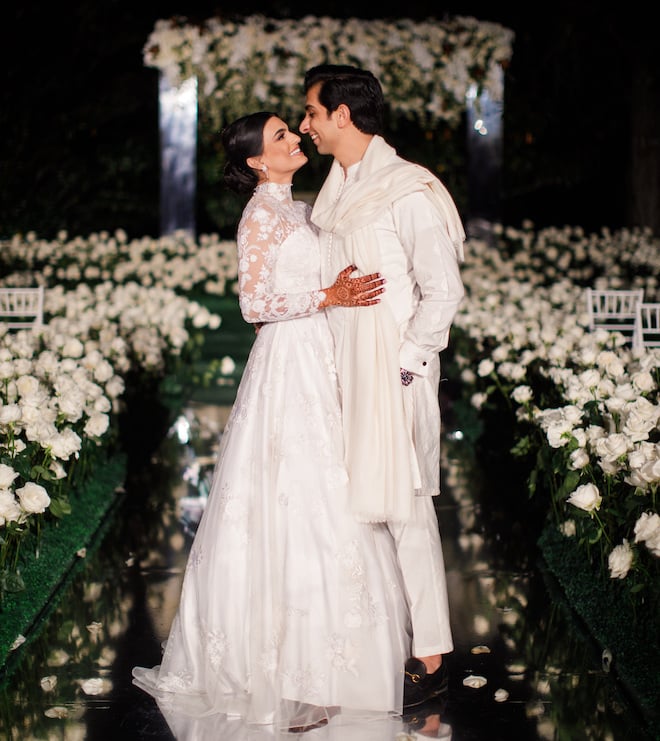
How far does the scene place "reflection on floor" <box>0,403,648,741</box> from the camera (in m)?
3.18

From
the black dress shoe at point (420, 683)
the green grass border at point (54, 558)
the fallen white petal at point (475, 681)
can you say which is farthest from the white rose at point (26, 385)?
the fallen white petal at point (475, 681)

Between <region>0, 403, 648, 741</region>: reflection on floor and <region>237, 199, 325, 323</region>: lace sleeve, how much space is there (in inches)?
47.2

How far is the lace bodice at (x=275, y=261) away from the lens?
3248 mm

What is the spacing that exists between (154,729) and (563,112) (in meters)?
12.3

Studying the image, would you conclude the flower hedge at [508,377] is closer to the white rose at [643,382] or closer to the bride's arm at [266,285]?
the white rose at [643,382]

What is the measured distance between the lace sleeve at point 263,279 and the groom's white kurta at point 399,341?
14 centimetres

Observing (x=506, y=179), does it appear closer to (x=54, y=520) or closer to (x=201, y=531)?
(x=54, y=520)

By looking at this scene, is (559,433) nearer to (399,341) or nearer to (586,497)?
(586,497)

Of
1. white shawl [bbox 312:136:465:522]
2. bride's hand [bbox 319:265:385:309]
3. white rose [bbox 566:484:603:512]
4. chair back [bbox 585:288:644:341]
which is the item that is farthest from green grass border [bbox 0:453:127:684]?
chair back [bbox 585:288:644:341]

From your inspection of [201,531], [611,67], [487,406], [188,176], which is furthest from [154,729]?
[611,67]

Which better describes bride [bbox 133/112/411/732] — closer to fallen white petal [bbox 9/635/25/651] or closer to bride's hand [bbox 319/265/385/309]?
bride's hand [bbox 319/265/385/309]

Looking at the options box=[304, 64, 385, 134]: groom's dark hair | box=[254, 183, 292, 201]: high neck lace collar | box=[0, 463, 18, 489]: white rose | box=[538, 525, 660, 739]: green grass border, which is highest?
box=[304, 64, 385, 134]: groom's dark hair

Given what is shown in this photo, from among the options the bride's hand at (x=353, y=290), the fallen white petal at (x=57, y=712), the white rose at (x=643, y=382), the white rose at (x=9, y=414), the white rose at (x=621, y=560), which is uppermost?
the bride's hand at (x=353, y=290)

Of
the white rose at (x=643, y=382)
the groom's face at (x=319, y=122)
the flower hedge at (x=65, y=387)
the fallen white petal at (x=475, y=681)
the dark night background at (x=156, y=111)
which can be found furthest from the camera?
the dark night background at (x=156, y=111)
